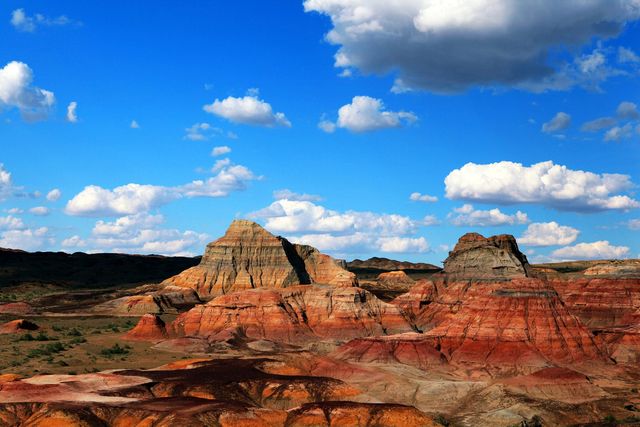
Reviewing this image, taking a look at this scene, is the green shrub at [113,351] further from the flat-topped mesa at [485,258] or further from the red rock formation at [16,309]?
the red rock formation at [16,309]

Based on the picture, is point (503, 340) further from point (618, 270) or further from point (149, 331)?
point (618, 270)

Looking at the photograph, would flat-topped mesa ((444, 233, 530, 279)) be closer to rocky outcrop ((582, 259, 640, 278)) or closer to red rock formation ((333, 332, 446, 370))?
rocky outcrop ((582, 259, 640, 278))

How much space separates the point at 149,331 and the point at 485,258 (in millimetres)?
50571

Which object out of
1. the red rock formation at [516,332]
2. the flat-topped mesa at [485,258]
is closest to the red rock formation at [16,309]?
the flat-topped mesa at [485,258]

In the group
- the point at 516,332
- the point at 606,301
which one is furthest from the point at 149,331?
the point at 606,301

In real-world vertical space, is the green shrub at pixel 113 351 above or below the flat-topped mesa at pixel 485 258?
below

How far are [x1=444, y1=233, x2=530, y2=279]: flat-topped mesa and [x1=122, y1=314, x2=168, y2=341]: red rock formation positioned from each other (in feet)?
152

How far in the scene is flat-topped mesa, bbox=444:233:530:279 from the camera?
99812 millimetres

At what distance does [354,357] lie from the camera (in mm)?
72562

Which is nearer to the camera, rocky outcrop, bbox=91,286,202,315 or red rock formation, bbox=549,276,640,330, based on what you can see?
red rock formation, bbox=549,276,640,330

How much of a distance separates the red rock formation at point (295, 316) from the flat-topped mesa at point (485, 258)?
1446 cm

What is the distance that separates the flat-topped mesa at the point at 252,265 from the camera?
153375mm

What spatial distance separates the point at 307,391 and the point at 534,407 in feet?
58.7

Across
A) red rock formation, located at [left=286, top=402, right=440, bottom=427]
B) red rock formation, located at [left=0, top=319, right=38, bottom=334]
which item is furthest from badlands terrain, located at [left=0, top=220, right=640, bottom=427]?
red rock formation, located at [left=0, top=319, right=38, bottom=334]
